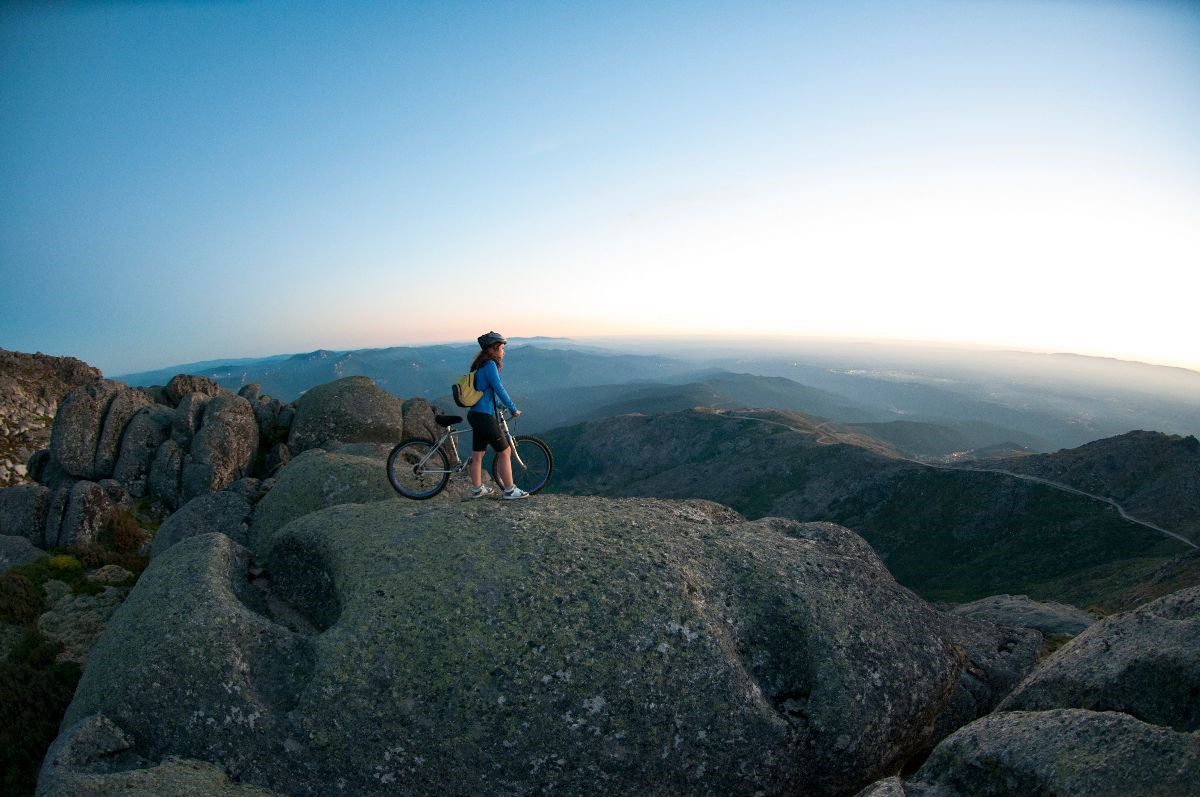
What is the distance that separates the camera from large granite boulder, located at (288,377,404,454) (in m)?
29.0

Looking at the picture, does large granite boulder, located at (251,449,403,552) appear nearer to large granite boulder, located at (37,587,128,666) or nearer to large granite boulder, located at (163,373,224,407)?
large granite boulder, located at (37,587,128,666)

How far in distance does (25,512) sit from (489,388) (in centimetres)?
2414

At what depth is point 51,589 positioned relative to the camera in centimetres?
1745

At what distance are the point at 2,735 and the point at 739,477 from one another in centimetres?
18197

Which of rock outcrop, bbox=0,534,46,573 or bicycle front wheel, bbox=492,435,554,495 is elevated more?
bicycle front wheel, bbox=492,435,554,495

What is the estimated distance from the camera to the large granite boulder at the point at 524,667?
8.65 metres

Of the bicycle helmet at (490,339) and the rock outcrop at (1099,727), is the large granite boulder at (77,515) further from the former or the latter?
the rock outcrop at (1099,727)

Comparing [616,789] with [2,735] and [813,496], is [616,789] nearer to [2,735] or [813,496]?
[2,735]

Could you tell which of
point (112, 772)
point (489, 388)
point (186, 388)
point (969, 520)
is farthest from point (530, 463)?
point (969, 520)

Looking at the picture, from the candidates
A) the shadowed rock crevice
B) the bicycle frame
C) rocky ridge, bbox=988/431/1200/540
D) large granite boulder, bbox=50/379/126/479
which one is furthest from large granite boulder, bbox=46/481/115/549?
rocky ridge, bbox=988/431/1200/540

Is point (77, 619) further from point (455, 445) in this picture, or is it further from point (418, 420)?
point (418, 420)

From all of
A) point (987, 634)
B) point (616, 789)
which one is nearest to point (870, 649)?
point (616, 789)

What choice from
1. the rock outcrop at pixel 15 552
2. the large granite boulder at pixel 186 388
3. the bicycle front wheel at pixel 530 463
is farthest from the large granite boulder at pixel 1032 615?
the large granite boulder at pixel 186 388

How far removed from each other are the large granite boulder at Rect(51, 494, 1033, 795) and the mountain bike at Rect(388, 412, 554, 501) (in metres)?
3.78
